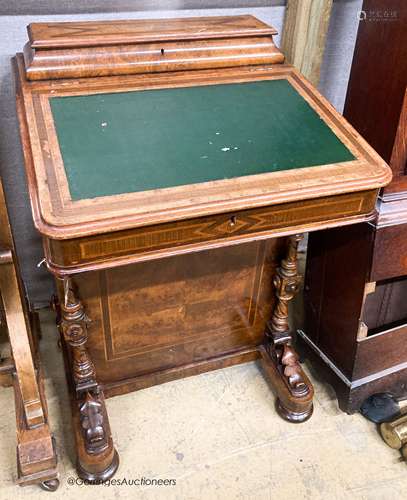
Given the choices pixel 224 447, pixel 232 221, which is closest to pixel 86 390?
pixel 224 447

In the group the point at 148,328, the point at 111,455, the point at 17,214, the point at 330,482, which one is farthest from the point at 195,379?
the point at 17,214

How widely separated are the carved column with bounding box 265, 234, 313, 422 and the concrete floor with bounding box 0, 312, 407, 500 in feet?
0.24

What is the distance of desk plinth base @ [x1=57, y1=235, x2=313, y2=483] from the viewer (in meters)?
1.84

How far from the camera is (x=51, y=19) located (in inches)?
75.2

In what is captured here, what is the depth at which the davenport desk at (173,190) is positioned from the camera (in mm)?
1288

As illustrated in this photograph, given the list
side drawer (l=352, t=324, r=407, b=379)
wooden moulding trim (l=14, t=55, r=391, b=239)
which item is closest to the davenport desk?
wooden moulding trim (l=14, t=55, r=391, b=239)

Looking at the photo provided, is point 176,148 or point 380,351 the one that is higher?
point 176,148

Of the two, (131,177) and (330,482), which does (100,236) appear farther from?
(330,482)

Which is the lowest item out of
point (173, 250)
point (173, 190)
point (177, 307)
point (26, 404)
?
point (26, 404)

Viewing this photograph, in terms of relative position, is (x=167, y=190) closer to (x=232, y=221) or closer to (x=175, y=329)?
(x=232, y=221)

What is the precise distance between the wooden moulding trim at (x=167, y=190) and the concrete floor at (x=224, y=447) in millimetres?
1082

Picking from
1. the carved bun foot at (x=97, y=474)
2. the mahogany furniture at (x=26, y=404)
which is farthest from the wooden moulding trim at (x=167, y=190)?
the carved bun foot at (x=97, y=474)

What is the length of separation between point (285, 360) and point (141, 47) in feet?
4.14

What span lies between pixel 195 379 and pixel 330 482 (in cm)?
66
